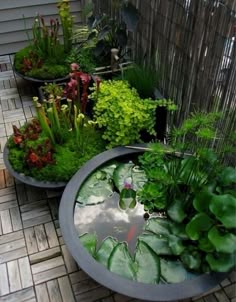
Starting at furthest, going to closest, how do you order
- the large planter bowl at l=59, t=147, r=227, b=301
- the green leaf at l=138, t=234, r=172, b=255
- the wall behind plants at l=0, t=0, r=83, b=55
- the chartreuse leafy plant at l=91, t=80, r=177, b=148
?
the wall behind plants at l=0, t=0, r=83, b=55, the chartreuse leafy plant at l=91, t=80, r=177, b=148, the green leaf at l=138, t=234, r=172, b=255, the large planter bowl at l=59, t=147, r=227, b=301

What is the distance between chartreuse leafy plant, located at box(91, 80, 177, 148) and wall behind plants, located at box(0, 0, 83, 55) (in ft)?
5.55

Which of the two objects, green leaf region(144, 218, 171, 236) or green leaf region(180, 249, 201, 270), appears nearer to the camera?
green leaf region(180, 249, 201, 270)

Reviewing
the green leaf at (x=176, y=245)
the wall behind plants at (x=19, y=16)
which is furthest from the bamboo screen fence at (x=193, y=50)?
the wall behind plants at (x=19, y=16)

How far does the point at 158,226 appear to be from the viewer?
5.59ft

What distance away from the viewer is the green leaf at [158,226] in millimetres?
1680

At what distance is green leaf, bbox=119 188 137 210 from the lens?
1837 millimetres

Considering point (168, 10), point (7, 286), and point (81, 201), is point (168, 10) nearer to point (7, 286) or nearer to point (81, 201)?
point (81, 201)

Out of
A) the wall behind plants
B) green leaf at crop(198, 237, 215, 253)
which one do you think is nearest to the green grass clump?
green leaf at crop(198, 237, 215, 253)

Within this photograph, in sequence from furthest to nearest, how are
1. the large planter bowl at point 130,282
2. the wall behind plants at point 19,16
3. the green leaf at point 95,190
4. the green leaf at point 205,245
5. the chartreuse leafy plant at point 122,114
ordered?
the wall behind plants at point 19,16 < the chartreuse leafy plant at point 122,114 < the green leaf at point 95,190 < the green leaf at point 205,245 < the large planter bowl at point 130,282

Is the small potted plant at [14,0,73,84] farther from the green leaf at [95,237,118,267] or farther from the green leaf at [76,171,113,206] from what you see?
the green leaf at [95,237,118,267]

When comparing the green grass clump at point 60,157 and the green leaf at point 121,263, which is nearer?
the green leaf at point 121,263

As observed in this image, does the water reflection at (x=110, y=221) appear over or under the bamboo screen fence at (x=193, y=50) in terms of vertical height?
under

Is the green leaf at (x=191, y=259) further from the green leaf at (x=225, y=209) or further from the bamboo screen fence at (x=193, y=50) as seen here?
the bamboo screen fence at (x=193, y=50)

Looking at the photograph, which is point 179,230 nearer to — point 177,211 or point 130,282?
point 177,211
